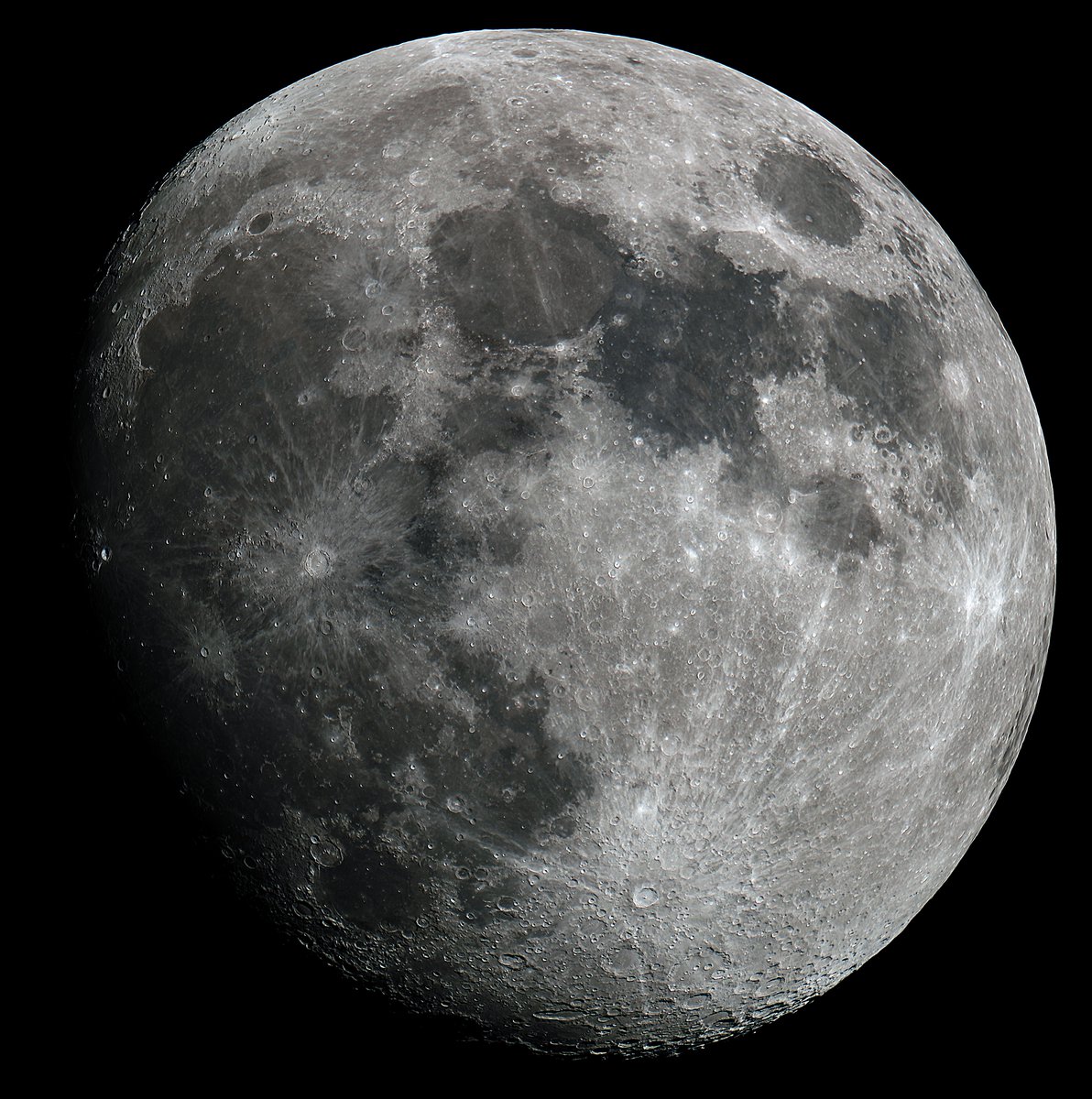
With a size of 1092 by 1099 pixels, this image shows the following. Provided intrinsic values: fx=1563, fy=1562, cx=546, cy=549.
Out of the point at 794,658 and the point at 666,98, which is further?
the point at 666,98

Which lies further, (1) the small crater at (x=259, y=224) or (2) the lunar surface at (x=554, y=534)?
(1) the small crater at (x=259, y=224)

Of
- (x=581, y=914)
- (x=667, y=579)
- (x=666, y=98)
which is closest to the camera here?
(x=667, y=579)

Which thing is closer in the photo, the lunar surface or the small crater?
the lunar surface

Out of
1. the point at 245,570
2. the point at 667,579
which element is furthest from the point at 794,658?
the point at 245,570

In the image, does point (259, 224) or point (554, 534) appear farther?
point (259, 224)

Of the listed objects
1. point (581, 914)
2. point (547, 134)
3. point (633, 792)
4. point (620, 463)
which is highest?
point (547, 134)

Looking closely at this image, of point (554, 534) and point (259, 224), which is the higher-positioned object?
point (259, 224)

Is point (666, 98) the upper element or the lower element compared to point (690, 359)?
upper

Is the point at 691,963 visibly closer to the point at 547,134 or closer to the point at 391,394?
the point at 391,394
